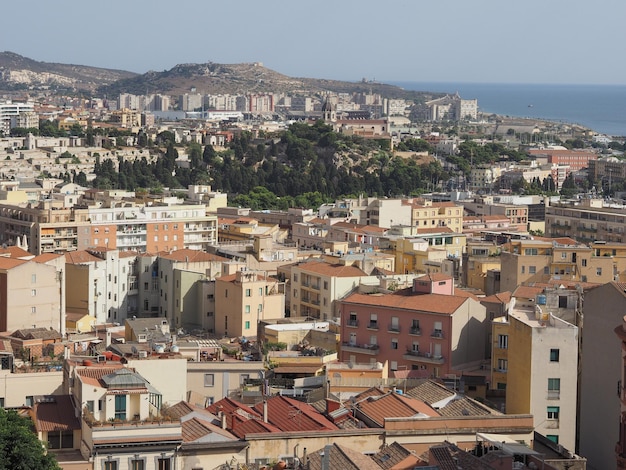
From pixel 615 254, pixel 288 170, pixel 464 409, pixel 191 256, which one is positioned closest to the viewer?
pixel 464 409

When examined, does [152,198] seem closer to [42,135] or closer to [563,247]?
[563,247]

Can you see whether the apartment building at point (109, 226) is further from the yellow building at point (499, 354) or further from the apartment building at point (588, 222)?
the yellow building at point (499, 354)

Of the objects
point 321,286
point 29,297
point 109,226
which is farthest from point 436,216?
point 29,297

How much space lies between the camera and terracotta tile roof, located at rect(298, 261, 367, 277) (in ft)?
106

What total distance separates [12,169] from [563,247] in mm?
47505

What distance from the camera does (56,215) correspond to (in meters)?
42.1

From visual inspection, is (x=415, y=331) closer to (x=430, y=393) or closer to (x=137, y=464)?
(x=430, y=393)

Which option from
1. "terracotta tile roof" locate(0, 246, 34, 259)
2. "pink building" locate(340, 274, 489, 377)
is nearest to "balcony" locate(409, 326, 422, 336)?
"pink building" locate(340, 274, 489, 377)

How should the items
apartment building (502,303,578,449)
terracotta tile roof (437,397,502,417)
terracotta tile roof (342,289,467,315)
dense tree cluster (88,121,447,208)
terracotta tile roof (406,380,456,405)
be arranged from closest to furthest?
1. terracotta tile roof (437,397,502,417)
2. terracotta tile roof (406,380,456,405)
3. apartment building (502,303,578,449)
4. terracotta tile roof (342,289,467,315)
5. dense tree cluster (88,121,447,208)

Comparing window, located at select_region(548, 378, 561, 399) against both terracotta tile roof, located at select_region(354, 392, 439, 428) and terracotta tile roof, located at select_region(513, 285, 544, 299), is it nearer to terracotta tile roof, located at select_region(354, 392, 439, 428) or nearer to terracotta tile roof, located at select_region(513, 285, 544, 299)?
terracotta tile roof, located at select_region(354, 392, 439, 428)

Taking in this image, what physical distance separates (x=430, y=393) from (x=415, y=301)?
20.6 feet

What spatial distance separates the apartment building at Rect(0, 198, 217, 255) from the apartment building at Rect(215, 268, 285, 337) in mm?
10929

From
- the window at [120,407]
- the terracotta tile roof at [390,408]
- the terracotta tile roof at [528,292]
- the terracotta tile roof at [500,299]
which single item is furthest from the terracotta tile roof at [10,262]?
the window at [120,407]

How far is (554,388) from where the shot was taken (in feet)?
61.4
